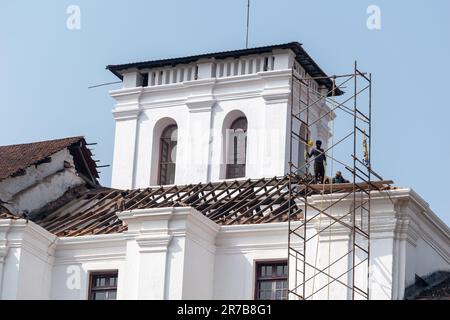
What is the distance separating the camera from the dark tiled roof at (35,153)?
50.4 meters

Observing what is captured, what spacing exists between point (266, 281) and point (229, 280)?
994mm

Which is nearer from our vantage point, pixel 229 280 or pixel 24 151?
pixel 229 280

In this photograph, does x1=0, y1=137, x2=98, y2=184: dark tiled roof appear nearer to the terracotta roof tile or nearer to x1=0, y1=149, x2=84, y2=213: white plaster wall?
the terracotta roof tile

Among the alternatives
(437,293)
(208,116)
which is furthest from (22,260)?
(437,293)

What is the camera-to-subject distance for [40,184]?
165ft

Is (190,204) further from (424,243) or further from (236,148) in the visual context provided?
(424,243)

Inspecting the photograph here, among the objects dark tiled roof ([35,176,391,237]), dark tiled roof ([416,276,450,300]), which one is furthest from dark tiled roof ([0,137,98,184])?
dark tiled roof ([416,276,450,300])

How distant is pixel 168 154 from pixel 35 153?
4.42 meters

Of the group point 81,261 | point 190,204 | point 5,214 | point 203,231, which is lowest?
point 81,261

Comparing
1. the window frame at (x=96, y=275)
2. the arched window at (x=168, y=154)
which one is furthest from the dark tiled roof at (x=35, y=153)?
the window frame at (x=96, y=275)

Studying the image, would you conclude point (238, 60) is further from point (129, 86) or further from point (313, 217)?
point (313, 217)

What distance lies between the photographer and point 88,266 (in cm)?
4591

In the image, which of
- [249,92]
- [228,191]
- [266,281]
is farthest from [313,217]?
[249,92]
